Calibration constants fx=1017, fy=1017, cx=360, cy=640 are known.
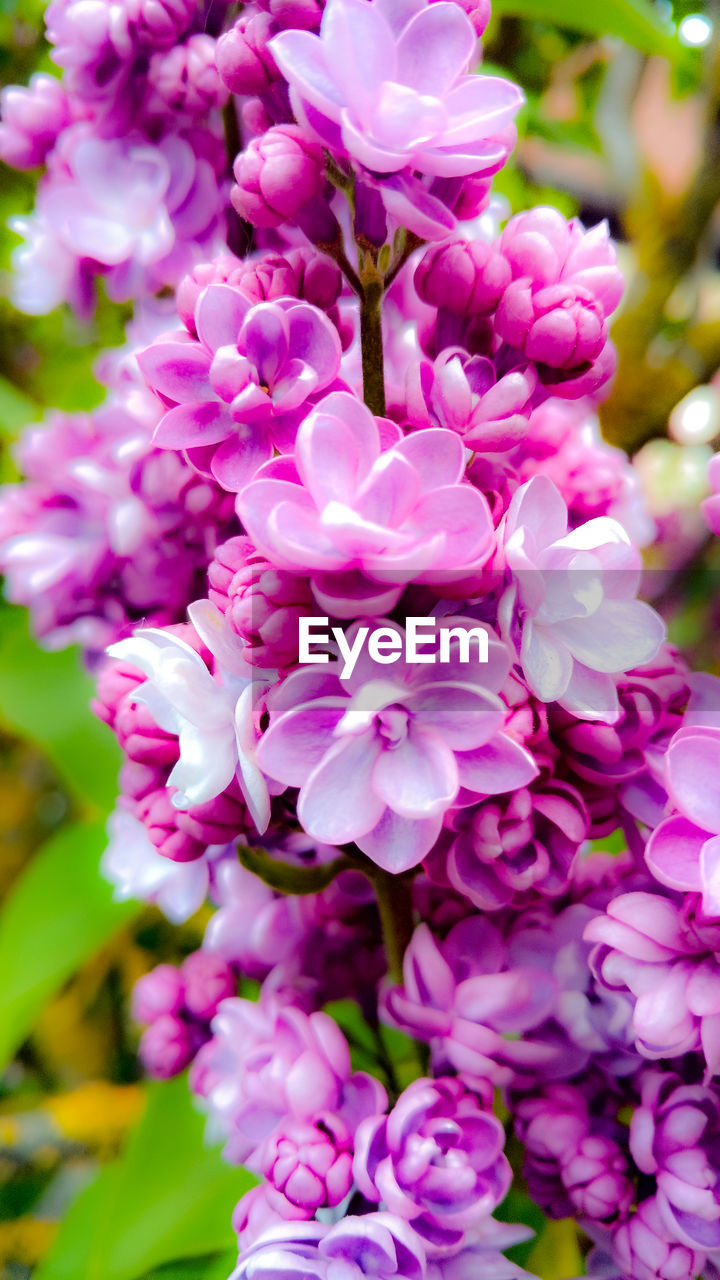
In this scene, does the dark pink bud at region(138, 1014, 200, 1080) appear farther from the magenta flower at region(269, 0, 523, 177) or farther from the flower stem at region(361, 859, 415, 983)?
the magenta flower at region(269, 0, 523, 177)

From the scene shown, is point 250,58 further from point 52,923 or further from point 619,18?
point 52,923

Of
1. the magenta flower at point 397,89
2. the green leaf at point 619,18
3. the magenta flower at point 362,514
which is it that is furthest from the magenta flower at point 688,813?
the green leaf at point 619,18

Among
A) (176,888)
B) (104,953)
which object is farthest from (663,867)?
(104,953)

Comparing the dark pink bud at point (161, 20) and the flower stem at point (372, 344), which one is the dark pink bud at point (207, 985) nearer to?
the flower stem at point (372, 344)

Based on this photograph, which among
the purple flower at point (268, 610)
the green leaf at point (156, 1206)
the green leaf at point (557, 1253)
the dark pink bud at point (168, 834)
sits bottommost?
the green leaf at point (156, 1206)

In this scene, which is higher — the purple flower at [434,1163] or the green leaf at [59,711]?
the purple flower at [434,1163]

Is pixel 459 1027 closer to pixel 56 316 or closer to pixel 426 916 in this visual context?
pixel 426 916
